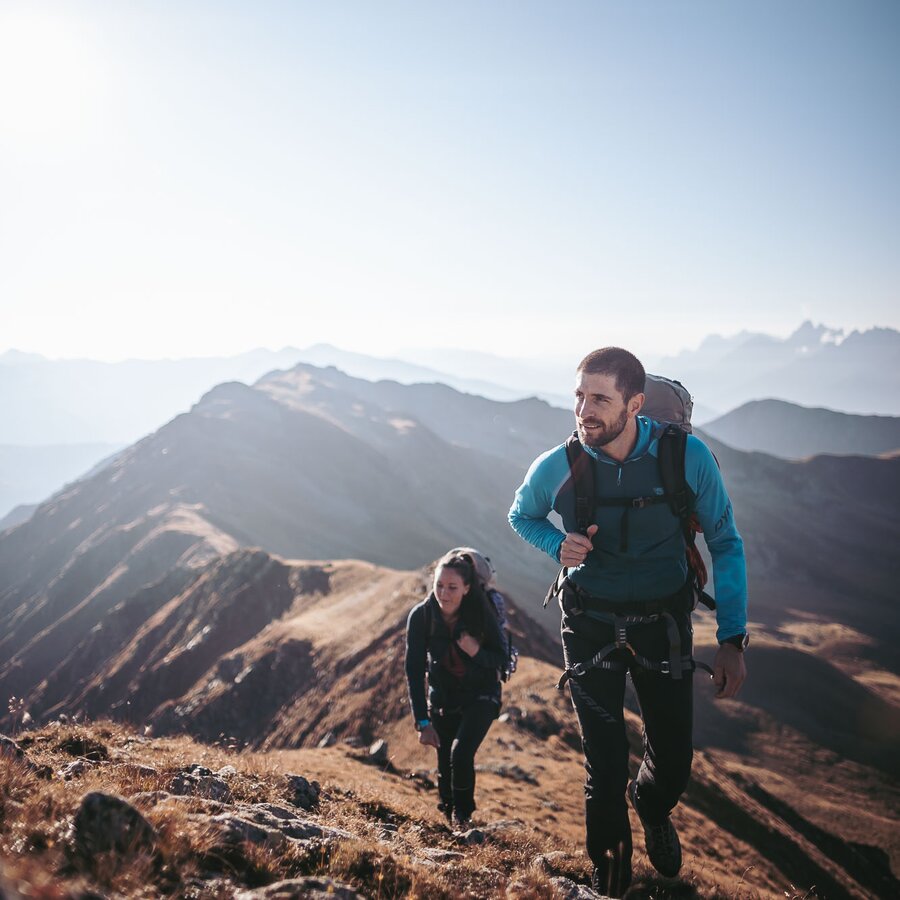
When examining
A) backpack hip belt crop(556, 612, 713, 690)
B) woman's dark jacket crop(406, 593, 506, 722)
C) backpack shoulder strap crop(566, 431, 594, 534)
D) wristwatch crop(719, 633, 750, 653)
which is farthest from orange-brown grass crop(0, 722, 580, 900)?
backpack shoulder strap crop(566, 431, 594, 534)

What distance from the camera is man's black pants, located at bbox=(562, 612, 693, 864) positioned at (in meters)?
3.56

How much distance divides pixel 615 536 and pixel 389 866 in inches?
91.2

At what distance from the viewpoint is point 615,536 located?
3.59 m

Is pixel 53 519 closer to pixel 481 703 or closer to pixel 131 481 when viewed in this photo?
pixel 131 481

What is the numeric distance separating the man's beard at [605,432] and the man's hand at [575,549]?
21.8 inches

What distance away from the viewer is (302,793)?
15.6 feet

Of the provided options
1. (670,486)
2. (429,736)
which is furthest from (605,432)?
(429,736)

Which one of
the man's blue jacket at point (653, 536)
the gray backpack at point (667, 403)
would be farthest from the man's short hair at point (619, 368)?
the gray backpack at point (667, 403)

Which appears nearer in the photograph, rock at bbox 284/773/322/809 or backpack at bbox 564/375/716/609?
backpack at bbox 564/375/716/609

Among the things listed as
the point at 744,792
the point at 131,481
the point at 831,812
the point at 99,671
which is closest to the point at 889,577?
the point at 831,812

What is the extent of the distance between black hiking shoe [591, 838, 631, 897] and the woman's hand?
6.44ft

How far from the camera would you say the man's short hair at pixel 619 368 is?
3463 mm

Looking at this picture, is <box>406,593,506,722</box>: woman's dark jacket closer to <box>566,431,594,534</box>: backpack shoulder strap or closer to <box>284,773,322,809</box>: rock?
<box>284,773,322,809</box>: rock

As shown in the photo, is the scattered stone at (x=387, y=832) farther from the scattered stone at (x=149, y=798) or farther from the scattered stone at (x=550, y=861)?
the scattered stone at (x=149, y=798)
